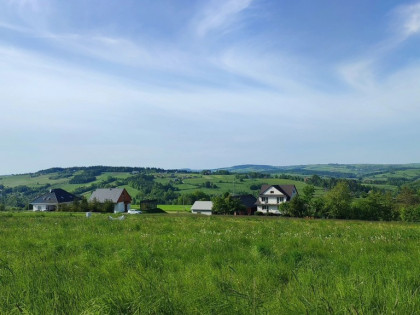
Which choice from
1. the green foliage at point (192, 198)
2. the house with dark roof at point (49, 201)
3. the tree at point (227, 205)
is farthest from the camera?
the green foliage at point (192, 198)

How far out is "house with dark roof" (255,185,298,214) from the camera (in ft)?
337

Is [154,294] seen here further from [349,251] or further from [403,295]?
[349,251]

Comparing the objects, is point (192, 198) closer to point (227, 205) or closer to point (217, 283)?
point (227, 205)

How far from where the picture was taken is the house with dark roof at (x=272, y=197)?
4040 inches

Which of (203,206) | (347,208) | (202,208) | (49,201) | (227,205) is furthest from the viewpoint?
(49,201)

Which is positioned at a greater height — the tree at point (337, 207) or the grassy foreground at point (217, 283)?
the grassy foreground at point (217, 283)

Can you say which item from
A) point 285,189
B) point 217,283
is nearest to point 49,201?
point 285,189

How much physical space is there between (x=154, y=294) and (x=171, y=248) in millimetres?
4964

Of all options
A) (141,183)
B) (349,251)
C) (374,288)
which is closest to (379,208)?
(349,251)

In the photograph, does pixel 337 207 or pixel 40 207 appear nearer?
pixel 337 207

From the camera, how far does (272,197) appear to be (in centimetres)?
10369

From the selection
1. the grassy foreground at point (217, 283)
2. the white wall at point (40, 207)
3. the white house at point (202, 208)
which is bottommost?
the white house at point (202, 208)

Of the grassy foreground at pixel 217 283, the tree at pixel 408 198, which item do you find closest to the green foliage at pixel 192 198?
the tree at pixel 408 198

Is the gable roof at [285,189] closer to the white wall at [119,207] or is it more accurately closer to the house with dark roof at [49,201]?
the white wall at [119,207]
